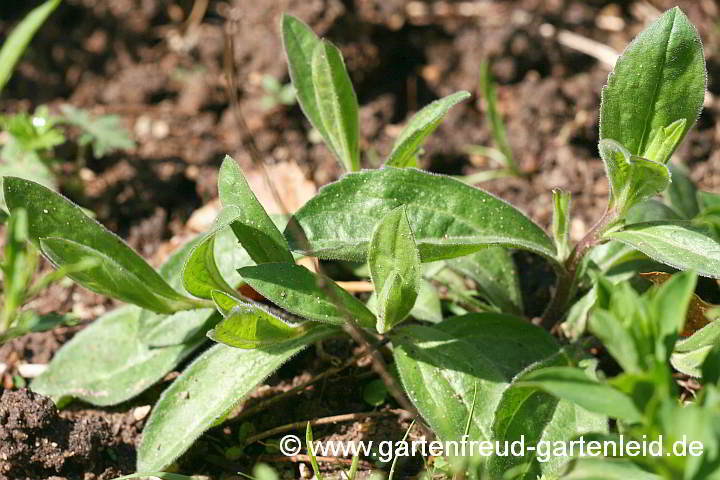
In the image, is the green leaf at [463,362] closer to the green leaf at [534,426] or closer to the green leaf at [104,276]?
the green leaf at [534,426]

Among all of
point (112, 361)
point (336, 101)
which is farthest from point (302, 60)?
point (112, 361)

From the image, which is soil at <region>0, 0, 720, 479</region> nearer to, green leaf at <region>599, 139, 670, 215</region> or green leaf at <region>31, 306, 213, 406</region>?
green leaf at <region>31, 306, 213, 406</region>

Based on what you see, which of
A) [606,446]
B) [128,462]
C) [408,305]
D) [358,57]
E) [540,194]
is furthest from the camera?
[358,57]

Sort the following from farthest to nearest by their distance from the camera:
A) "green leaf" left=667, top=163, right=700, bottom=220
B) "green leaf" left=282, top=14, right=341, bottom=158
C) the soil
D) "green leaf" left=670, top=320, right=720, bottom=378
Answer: the soil, "green leaf" left=667, top=163, right=700, bottom=220, "green leaf" left=282, top=14, right=341, bottom=158, "green leaf" left=670, top=320, right=720, bottom=378

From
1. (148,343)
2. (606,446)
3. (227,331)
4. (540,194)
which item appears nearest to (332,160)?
(540,194)

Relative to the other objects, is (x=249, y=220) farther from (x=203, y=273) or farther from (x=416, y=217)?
(x=416, y=217)

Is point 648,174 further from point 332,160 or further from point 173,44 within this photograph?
point 173,44

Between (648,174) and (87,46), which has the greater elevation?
(87,46)

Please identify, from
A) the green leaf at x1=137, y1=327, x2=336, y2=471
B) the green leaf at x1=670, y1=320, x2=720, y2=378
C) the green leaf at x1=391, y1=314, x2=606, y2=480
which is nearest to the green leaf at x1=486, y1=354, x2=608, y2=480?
the green leaf at x1=391, y1=314, x2=606, y2=480
